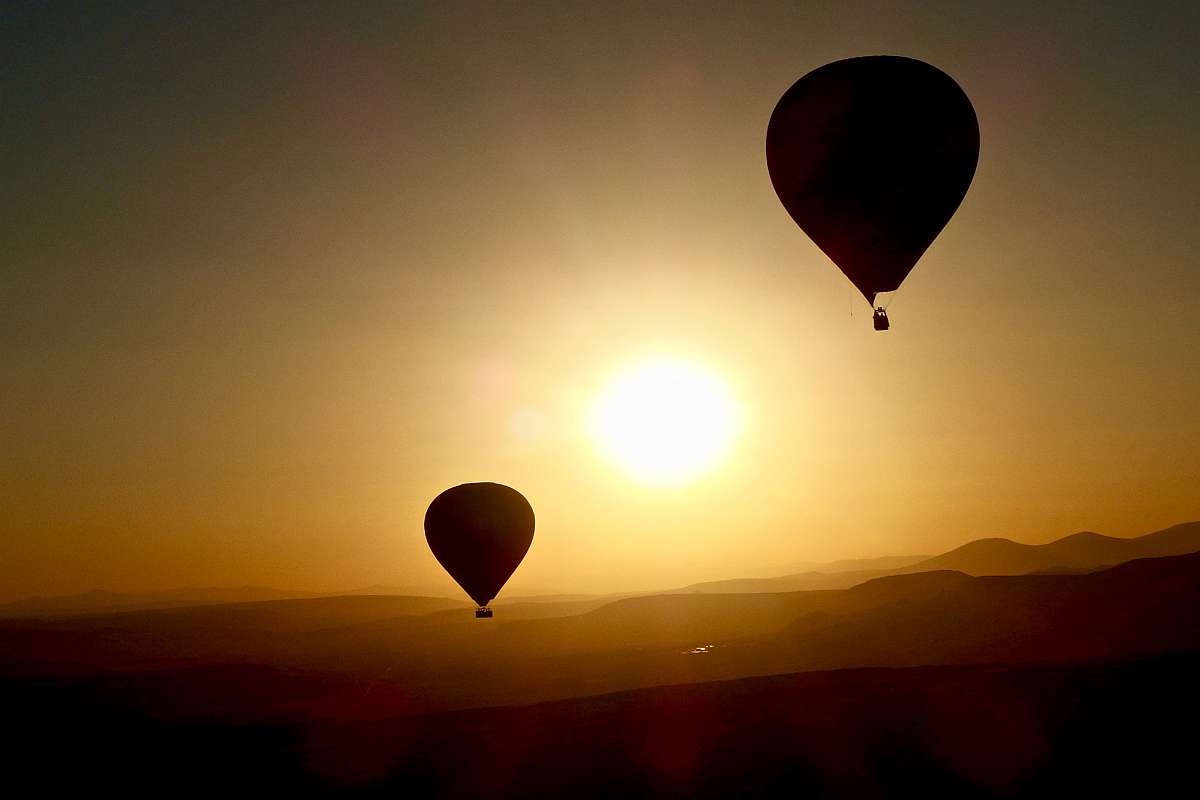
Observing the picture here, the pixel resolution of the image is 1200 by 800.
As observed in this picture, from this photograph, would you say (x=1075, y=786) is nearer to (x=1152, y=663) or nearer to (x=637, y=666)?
(x=1152, y=663)

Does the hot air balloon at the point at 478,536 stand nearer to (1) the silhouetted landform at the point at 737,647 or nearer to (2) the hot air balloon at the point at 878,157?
(1) the silhouetted landform at the point at 737,647

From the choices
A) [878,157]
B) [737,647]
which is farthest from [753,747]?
[737,647]

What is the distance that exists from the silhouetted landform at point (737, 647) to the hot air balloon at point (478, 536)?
971 inches

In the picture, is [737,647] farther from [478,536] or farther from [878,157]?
[878,157]

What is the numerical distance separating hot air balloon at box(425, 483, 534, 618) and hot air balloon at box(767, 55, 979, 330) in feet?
91.3

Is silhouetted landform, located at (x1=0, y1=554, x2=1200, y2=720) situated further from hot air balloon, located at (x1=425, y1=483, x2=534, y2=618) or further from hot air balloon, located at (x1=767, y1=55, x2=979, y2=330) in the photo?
hot air balloon, located at (x1=767, y1=55, x2=979, y2=330)

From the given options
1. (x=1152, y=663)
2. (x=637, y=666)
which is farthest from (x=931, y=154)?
(x=637, y=666)

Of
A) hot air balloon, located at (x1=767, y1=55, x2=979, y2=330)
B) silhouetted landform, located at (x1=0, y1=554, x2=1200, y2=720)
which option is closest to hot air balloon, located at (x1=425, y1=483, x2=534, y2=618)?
silhouetted landform, located at (x1=0, y1=554, x2=1200, y2=720)

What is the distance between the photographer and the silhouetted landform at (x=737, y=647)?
89812 millimetres

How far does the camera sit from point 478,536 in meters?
48.6

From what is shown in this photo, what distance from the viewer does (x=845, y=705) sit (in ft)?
121

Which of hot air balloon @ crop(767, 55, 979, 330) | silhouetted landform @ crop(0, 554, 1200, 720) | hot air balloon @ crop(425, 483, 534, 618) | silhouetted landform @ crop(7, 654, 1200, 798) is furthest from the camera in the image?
silhouetted landform @ crop(0, 554, 1200, 720)

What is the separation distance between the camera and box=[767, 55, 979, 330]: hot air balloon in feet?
86.9

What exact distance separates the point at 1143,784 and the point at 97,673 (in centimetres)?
12308
